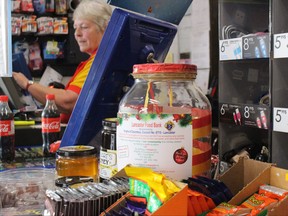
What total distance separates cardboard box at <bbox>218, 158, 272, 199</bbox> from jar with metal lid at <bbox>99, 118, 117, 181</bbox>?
0.25 metres

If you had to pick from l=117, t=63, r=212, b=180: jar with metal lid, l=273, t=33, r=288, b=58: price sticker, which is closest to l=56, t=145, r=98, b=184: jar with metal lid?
l=117, t=63, r=212, b=180: jar with metal lid

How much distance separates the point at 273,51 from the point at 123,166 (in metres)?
1.18

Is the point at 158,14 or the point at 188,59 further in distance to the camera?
the point at 188,59

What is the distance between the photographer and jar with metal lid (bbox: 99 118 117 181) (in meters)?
0.97

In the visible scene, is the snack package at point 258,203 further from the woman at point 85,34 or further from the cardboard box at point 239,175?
the woman at point 85,34

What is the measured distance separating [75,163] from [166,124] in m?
0.31

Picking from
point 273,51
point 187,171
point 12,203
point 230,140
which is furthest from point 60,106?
point 187,171

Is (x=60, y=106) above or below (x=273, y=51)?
below

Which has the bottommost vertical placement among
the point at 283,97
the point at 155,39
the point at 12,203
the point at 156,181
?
the point at 12,203

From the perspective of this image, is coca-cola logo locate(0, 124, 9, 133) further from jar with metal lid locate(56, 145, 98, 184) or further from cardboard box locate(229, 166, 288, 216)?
cardboard box locate(229, 166, 288, 216)

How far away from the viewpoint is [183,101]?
0.94 m

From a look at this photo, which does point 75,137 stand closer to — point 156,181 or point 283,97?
point 156,181

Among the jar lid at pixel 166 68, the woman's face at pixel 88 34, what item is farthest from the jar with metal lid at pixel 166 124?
the woman's face at pixel 88 34

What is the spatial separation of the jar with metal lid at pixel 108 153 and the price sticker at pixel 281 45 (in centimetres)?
102
